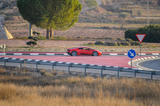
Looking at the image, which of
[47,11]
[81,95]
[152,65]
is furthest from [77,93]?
[47,11]

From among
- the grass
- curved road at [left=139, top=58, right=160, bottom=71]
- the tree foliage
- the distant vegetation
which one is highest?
the distant vegetation

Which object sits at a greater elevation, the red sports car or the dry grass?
the red sports car

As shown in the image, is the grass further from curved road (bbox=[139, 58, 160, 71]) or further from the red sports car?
the red sports car

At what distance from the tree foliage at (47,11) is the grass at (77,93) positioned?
31999 millimetres

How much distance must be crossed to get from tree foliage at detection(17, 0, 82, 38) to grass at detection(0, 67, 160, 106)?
31999 mm

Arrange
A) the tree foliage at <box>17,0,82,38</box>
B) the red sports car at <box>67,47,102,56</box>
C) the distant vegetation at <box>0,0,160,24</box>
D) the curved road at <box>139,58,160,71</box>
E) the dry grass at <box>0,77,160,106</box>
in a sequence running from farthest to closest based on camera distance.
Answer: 1. the distant vegetation at <box>0,0,160,24</box>
2. the tree foliage at <box>17,0,82,38</box>
3. the red sports car at <box>67,47,102,56</box>
4. the curved road at <box>139,58,160,71</box>
5. the dry grass at <box>0,77,160,106</box>

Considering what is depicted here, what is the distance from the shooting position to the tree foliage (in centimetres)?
4725

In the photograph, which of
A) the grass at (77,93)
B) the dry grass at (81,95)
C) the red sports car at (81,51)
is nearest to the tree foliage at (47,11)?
the red sports car at (81,51)

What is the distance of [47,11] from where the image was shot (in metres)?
47.5

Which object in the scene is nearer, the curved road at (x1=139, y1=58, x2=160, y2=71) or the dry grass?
the dry grass

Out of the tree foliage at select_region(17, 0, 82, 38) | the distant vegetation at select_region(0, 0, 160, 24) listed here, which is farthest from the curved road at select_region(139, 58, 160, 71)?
the distant vegetation at select_region(0, 0, 160, 24)

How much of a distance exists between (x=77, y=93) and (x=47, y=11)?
127 ft

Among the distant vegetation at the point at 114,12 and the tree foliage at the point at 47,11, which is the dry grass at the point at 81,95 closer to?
the tree foliage at the point at 47,11

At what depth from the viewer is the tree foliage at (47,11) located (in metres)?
47.2
